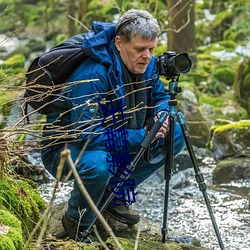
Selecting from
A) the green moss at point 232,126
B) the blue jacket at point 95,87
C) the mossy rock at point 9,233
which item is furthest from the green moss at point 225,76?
the mossy rock at point 9,233

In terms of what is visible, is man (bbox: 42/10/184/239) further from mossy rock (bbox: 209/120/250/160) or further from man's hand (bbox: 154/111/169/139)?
mossy rock (bbox: 209/120/250/160)

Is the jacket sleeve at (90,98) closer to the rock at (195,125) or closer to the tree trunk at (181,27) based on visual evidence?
the rock at (195,125)

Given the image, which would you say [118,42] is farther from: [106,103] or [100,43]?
[106,103]

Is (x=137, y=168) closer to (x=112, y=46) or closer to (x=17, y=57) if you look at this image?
(x=112, y=46)

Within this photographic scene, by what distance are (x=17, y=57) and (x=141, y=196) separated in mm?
6507

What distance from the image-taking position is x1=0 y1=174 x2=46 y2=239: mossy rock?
2883mm

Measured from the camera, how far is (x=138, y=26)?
126 inches

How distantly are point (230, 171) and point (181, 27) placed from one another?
4247 millimetres

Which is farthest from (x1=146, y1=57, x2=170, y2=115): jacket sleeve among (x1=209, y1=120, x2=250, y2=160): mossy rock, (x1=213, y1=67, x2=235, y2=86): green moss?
(x1=213, y1=67, x2=235, y2=86): green moss

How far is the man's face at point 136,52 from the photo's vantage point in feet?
10.6

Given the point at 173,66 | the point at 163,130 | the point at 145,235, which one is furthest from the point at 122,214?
the point at 173,66

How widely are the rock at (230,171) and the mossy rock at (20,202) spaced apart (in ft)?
10.3

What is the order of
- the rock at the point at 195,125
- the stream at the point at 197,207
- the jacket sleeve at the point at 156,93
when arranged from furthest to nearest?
1. the rock at the point at 195,125
2. the stream at the point at 197,207
3. the jacket sleeve at the point at 156,93

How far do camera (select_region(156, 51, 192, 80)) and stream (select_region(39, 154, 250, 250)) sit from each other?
4.42 ft
